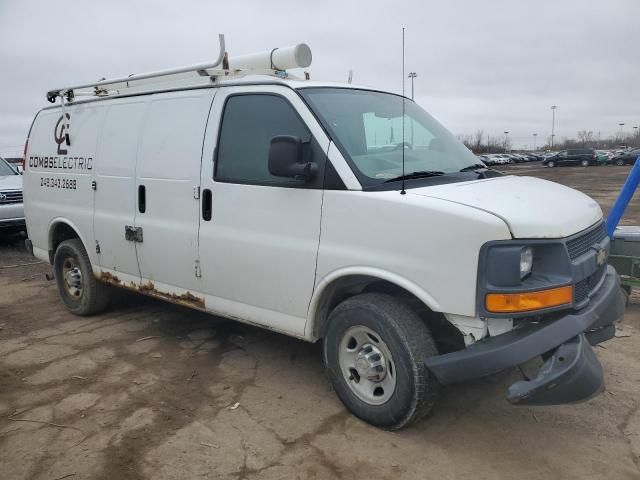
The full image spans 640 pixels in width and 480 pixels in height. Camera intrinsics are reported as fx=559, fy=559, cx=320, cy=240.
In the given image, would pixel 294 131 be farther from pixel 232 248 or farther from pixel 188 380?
pixel 188 380

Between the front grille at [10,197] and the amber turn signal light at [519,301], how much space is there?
9.43 m

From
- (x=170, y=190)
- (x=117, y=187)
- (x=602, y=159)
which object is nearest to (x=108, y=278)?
A: (x=117, y=187)

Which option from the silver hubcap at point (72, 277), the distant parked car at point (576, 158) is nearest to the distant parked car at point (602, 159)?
the distant parked car at point (576, 158)

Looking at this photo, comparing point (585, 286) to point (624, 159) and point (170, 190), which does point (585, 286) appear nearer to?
point (170, 190)

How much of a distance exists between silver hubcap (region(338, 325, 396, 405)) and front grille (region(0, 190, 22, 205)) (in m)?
8.50

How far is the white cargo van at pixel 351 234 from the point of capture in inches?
115

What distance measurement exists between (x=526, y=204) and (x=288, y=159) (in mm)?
1409

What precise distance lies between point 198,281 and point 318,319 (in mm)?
1164

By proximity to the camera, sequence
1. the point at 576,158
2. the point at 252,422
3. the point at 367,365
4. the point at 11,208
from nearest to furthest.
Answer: the point at 367,365 → the point at 252,422 → the point at 11,208 → the point at 576,158

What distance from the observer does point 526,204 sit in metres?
3.14

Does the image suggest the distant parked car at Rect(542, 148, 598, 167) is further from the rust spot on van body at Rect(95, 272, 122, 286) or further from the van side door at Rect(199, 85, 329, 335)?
the van side door at Rect(199, 85, 329, 335)

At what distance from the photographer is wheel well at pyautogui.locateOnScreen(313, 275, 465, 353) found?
11.3ft

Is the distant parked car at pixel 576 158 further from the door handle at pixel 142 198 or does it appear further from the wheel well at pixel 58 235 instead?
the door handle at pixel 142 198

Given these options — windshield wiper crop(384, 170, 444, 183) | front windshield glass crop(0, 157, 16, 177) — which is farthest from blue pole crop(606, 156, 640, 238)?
front windshield glass crop(0, 157, 16, 177)
